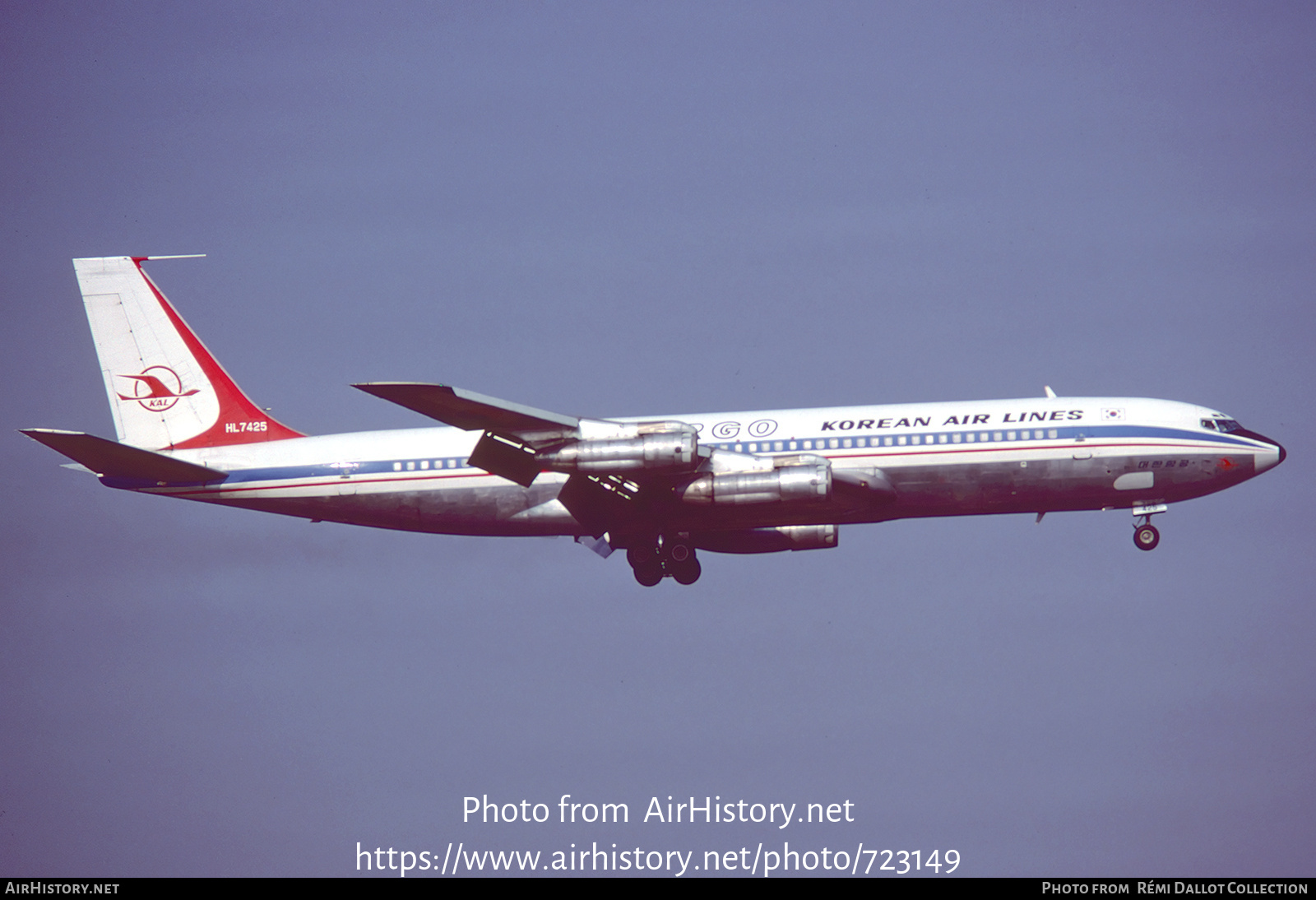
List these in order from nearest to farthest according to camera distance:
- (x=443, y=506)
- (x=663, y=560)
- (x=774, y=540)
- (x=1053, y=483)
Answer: (x=1053, y=483)
(x=443, y=506)
(x=663, y=560)
(x=774, y=540)

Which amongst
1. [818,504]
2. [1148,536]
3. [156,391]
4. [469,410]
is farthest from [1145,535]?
[156,391]

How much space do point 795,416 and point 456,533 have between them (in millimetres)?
11735

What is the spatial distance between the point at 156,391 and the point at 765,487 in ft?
71.1

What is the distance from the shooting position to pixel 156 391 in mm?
A: 55312

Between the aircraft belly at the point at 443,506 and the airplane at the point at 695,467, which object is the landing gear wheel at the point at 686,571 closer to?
the airplane at the point at 695,467

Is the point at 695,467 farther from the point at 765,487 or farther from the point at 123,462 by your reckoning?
the point at 123,462

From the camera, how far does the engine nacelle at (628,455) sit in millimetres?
48219

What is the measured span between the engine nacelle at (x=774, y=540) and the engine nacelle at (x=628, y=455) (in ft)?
24.8

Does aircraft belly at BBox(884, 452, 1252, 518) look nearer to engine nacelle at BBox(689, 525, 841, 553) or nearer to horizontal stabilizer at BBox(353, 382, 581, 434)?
engine nacelle at BBox(689, 525, 841, 553)

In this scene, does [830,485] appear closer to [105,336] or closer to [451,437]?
[451,437]
